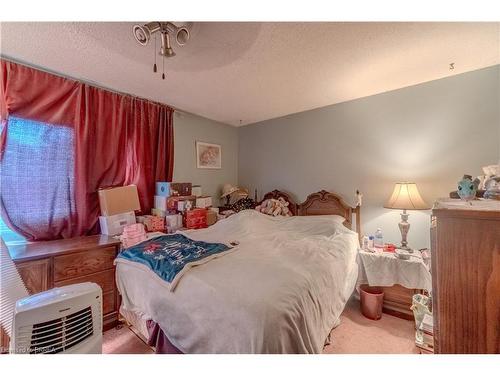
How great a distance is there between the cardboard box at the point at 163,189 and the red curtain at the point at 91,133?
0.09 metres

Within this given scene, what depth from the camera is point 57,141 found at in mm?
1978

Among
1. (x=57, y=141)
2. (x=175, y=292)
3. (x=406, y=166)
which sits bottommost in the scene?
(x=175, y=292)

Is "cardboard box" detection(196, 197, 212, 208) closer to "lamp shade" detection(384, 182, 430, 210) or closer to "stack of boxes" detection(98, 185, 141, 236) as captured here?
"stack of boxes" detection(98, 185, 141, 236)

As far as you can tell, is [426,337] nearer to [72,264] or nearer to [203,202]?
[203,202]

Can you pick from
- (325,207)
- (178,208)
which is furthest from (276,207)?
(178,208)

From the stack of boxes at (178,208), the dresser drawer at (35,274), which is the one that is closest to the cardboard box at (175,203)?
the stack of boxes at (178,208)

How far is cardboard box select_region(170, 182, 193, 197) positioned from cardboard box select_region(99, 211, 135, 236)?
0.57m

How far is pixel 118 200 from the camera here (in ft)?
7.36

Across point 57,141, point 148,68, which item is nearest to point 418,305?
point 148,68

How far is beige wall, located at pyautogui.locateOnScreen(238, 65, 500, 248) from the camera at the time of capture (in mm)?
1987

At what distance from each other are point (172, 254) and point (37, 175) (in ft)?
4.88

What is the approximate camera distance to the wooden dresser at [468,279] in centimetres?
64
